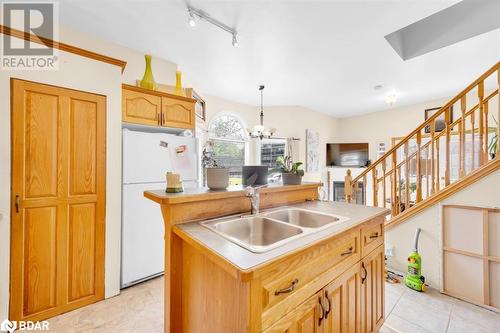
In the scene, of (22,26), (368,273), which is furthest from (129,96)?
(368,273)

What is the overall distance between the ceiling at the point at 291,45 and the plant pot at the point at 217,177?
1.61m

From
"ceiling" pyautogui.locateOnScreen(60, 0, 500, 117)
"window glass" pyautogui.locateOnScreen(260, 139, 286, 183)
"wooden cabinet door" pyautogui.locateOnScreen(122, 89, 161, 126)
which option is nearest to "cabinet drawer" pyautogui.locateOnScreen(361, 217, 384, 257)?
"ceiling" pyautogui.locateOnScreen(60, 0, 500, 117)

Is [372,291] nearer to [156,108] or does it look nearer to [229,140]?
[156,108]

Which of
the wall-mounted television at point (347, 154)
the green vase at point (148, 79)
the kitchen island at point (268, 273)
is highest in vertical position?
the green vase at point (148, 79)

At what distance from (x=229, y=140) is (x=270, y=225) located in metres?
3.47

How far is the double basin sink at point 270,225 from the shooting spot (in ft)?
4.34

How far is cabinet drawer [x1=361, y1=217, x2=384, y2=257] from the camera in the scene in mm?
1454

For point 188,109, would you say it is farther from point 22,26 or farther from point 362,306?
point 362,306

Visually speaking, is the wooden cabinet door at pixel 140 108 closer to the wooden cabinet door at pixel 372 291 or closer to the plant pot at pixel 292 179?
the plant pot at pixel 292 179

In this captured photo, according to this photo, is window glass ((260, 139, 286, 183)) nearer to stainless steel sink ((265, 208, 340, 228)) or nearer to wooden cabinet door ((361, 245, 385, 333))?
stainless steel sink ((265, 208, 340, 228))

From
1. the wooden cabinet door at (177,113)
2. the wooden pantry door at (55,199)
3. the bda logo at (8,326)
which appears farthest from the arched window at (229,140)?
the bda logo at (8,326)

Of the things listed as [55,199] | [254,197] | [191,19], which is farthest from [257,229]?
[191,19]

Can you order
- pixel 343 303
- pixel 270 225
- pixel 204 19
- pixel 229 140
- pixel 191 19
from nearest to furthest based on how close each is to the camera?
1. pixel 343 303
2. pixel 270 225
3. pixel 191 19
4. pixel 204 19
5. pixel 229 140

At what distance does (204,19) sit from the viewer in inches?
87.8
